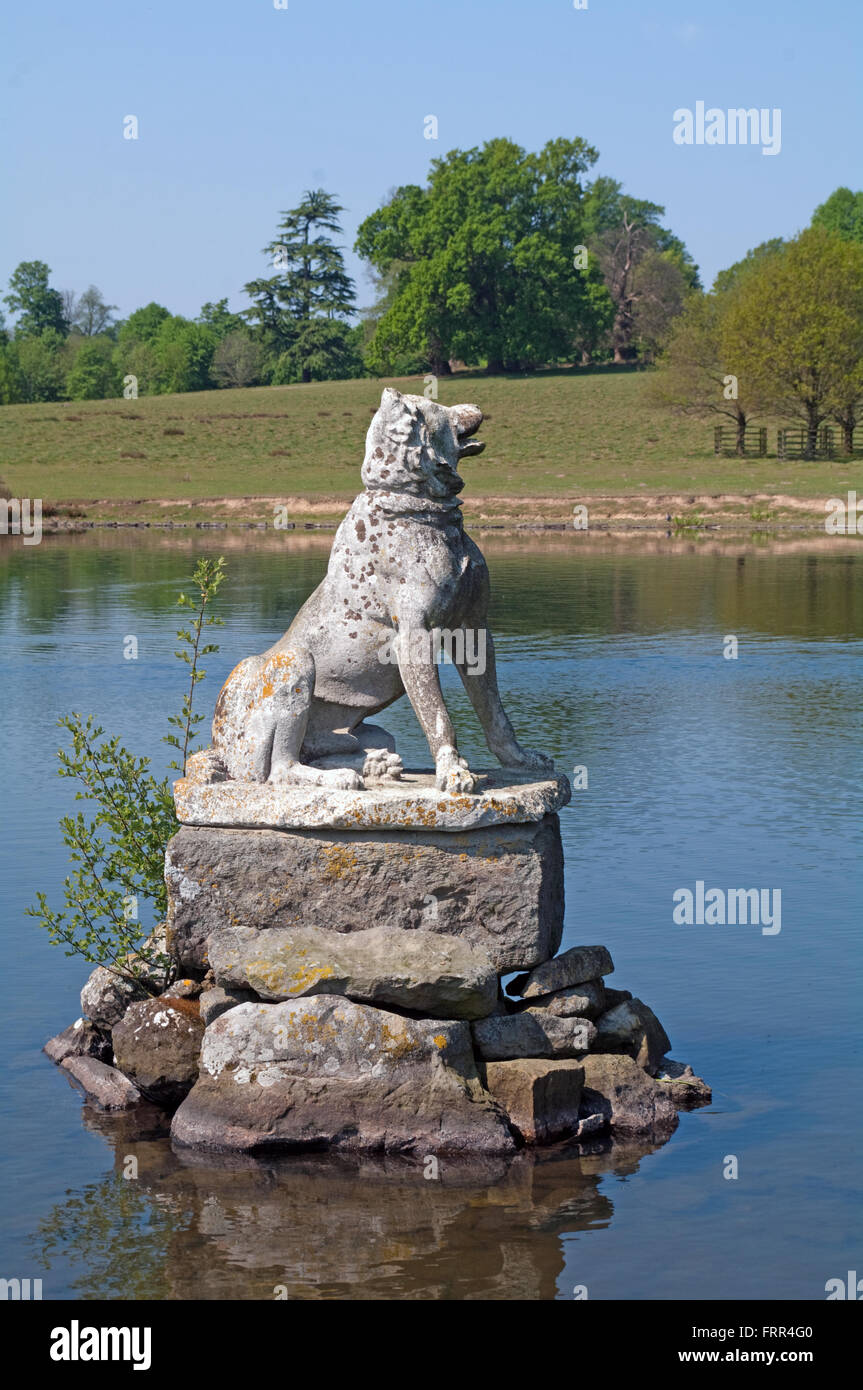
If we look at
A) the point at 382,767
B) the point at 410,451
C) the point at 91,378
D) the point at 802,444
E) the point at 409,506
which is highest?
the point at 91,378

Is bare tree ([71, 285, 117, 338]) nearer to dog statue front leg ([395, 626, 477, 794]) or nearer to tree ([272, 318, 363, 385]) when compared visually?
tree ([272, 318, 363, 385])

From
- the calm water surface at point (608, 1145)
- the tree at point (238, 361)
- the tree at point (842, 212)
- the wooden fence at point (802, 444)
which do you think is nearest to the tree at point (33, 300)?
the tree at point (238, 361)

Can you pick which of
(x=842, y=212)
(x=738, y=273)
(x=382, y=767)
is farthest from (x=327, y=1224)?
(x=842, y=212)

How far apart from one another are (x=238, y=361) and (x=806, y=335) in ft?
211

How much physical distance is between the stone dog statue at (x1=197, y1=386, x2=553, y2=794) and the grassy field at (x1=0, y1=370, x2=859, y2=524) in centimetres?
4671

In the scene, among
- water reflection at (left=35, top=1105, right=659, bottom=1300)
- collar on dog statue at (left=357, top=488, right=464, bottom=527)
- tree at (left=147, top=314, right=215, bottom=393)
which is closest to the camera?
water reflection at (left=35, top=1105, right=659, bottom=1300)

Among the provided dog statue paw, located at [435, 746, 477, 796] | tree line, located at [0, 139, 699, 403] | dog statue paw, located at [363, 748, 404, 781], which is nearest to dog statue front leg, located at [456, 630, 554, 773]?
dog statue paw, located at [363, 748, 404, 781]

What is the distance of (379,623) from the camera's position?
9.52m

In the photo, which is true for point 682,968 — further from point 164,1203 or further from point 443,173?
point 443,173

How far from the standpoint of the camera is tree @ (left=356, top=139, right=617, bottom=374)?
110 meters

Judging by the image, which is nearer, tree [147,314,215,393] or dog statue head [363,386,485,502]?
dog statue head [363,386,485,502]

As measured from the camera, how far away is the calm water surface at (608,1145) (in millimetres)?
7453

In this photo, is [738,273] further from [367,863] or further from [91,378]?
[367,863]
